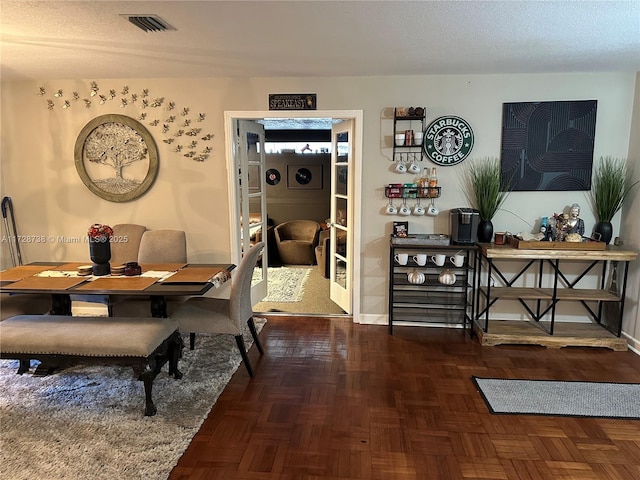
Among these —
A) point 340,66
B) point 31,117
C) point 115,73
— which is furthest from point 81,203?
point 340,66

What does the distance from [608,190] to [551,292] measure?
37.9 inches

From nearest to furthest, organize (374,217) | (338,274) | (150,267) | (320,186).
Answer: (150,267) < (374,217) < (338,274) < (320,186)

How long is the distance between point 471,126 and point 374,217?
1158 millimetres

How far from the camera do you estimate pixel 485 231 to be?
3.55 metres

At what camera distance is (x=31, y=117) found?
13.1ft

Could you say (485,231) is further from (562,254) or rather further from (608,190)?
(608,190)

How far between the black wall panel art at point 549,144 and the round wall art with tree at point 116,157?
3.25 meters

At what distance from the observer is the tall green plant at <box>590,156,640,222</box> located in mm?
3443

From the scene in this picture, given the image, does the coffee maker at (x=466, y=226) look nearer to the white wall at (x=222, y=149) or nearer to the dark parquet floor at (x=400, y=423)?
the white wall at (x=222, y=149)

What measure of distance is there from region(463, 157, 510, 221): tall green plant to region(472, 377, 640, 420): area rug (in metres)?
1.42

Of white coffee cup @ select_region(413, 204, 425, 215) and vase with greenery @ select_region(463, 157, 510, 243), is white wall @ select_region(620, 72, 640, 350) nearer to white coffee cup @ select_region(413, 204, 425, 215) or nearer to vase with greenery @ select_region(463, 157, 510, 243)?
vase with greenery @ select_region(463, 157, 510, 243)

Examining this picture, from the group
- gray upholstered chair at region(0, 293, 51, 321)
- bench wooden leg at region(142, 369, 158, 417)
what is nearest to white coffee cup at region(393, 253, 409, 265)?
bench wooden leg at region(142, 369, 158, 417)

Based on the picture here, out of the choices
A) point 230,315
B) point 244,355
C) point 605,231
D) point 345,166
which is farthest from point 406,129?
point 244,355

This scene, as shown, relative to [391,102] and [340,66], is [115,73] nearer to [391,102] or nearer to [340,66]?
[340,66]
